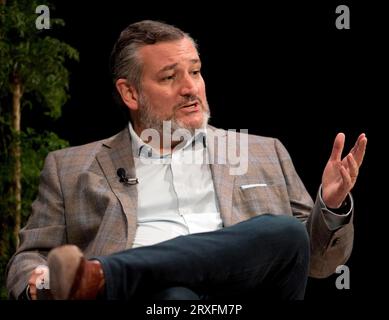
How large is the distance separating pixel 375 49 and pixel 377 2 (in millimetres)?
211

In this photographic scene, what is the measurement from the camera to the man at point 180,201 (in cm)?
212

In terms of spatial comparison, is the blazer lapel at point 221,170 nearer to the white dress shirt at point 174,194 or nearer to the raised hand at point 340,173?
the white dress shirt at point 174,194

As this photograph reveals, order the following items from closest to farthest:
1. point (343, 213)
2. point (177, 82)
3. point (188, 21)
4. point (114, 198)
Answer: point (343, 213) < point (114, 198) < point (177, 82) < point (188, 21)

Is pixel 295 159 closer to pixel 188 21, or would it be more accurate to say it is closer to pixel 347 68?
pixel 347 68

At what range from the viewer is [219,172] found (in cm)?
276

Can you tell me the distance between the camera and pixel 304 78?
143 inches

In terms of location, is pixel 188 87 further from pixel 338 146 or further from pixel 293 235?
pixel 293 235

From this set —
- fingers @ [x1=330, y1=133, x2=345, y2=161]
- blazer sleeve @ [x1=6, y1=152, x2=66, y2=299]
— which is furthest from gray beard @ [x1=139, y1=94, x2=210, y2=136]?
fingers @ [x1=330, y1=133, x2=345, y2=161]

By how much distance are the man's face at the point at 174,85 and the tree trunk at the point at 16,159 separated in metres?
1.15

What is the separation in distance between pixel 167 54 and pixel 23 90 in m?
1.34

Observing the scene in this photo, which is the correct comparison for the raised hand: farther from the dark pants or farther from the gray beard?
the gray beard

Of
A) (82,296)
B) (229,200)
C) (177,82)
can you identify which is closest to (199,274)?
(82,296)

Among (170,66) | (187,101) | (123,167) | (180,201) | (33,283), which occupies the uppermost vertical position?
(170,66)

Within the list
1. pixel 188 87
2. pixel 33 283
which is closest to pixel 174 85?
pixel 188 87
